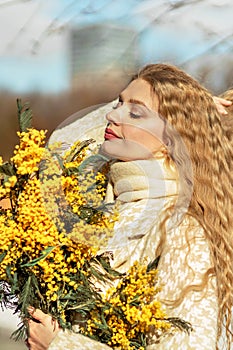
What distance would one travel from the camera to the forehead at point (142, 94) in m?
1.31

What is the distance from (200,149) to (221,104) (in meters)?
0.16

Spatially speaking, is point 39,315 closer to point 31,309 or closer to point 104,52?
point 31,309

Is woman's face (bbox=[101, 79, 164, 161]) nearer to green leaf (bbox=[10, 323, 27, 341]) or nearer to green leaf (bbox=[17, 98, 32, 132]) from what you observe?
green leaf (bbox=[17, 98, 32, 132])

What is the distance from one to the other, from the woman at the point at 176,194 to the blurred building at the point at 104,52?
51.8 inches

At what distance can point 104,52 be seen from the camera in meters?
2.87

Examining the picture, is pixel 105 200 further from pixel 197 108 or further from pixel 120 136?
pixel 197 108

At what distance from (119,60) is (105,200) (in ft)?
5.17

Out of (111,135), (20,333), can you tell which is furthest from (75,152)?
(20,333)

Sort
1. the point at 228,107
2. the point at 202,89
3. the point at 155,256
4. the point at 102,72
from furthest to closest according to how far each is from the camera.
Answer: the point at 102,72 → the point at 228,107 → the point at 202,89 → the point at 155,256

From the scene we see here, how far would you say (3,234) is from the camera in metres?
1.09

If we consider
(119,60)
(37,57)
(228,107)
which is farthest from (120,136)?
(37,57)

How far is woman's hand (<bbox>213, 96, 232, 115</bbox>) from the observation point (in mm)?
1394

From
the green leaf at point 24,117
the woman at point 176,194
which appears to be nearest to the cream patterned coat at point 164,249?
the woman at point 176,194

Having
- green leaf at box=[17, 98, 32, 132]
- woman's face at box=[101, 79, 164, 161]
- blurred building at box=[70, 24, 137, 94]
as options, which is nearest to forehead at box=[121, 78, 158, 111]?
woman's face at box=[101, 79, 164, 161]
